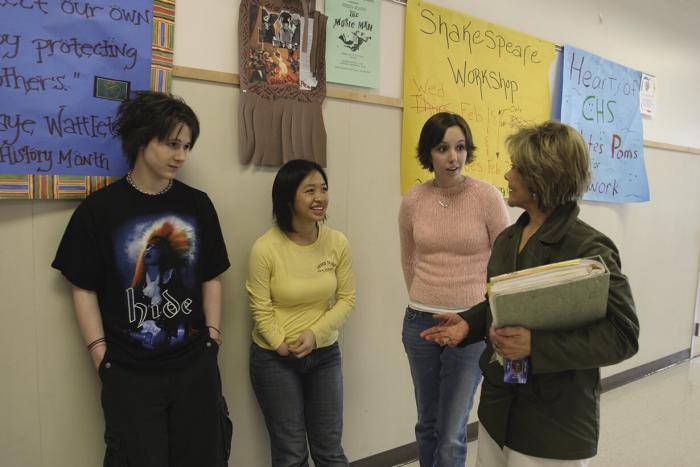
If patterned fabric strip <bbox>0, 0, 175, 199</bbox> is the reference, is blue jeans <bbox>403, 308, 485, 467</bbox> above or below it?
below

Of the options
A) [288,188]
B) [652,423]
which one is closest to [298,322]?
[288,188]

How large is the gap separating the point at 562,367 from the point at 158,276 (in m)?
1.08

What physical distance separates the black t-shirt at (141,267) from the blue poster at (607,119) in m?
2.18

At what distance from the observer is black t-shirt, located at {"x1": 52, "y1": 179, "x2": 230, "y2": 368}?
4.47 ft

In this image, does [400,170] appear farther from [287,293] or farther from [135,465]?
[135,465]

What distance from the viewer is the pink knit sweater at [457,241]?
1654mm

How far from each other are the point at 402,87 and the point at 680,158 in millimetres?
2561

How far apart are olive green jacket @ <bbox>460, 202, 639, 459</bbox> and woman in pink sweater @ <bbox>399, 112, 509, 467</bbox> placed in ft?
1.47

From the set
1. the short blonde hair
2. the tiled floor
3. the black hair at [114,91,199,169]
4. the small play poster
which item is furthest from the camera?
the tiled floor

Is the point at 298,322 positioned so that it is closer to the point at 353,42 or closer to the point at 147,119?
the point at 147,119

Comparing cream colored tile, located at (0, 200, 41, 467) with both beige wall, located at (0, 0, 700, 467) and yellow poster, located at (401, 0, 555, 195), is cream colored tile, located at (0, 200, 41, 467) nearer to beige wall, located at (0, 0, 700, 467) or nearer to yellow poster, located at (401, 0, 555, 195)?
beige wall, located at (0, 0, 700, 467)

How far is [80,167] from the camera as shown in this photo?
1455mm

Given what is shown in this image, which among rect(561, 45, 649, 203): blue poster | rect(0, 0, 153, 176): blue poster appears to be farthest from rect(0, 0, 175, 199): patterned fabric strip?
rect(561, 45, 649, 203): blue poster

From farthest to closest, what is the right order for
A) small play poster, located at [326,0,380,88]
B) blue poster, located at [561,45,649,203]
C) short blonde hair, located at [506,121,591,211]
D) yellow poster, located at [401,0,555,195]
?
blue poster, located at [561,45,649,203] < yellow poster, located at [401,0,555,195] < small play poster, located at [326,0,380,88] < short blonde hair, located at [506,121,591,211]
